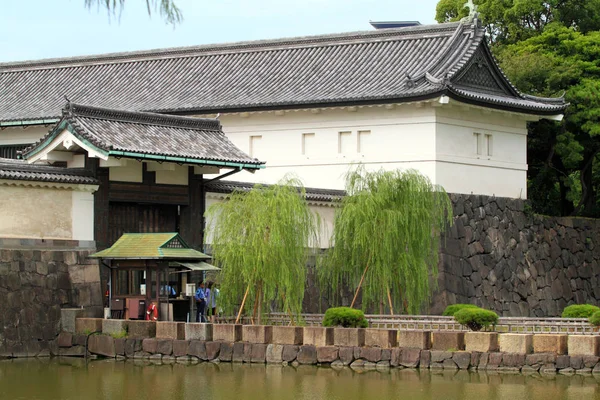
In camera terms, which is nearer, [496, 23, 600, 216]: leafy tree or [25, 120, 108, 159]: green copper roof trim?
[25, 120, 108, 159]: green copper roof trim

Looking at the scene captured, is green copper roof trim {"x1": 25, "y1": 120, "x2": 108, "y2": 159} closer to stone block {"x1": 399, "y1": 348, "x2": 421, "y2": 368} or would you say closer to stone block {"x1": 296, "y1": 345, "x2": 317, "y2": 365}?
stone block {"x1": 296, "y1": 345, "x2": 317, "y2": 365}

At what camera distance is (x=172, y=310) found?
95.4 ft

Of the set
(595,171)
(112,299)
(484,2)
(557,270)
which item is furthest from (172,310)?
(484,2)

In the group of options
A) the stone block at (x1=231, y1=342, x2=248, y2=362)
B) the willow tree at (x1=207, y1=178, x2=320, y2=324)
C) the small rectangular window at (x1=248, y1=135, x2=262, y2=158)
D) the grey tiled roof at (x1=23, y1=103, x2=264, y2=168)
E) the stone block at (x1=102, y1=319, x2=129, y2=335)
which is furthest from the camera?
the small rectangular window at (x1=248, y1=135, x2=262, y2=158)

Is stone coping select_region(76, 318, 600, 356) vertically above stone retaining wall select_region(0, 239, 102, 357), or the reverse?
stone retaining wall select_region(0, 239, 102, 357)

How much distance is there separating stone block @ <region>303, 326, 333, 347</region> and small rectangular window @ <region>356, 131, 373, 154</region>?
11492 millimetres

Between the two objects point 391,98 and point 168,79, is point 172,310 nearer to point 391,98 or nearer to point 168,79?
point 391,98

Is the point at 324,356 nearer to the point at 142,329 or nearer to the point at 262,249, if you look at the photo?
the point at 262,249

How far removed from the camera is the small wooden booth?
94.5ft

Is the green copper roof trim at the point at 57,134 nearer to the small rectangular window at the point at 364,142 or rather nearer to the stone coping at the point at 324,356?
the stone coping at the point at 324,356

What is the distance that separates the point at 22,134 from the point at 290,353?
1746 cm

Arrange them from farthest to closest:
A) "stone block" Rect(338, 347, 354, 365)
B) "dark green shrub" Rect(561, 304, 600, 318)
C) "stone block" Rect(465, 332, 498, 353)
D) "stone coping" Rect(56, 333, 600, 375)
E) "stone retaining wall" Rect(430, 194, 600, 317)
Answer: "stone retaining wall" Rect(430, 194, 600, 317), "dark green shrub" Rect(561, 304, 600, 318), "stone block" Rect(338, 347, 354, 365), "stone block" Rect(465, 332, 498, 353), "stone coping" Rect(56, 333, 600, 375)

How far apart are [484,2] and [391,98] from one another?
17.4 metres

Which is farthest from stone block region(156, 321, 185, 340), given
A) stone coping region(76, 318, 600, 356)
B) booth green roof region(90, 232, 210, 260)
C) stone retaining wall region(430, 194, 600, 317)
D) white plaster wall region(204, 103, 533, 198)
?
white plaster wall region(204, 103, 533, 198)
